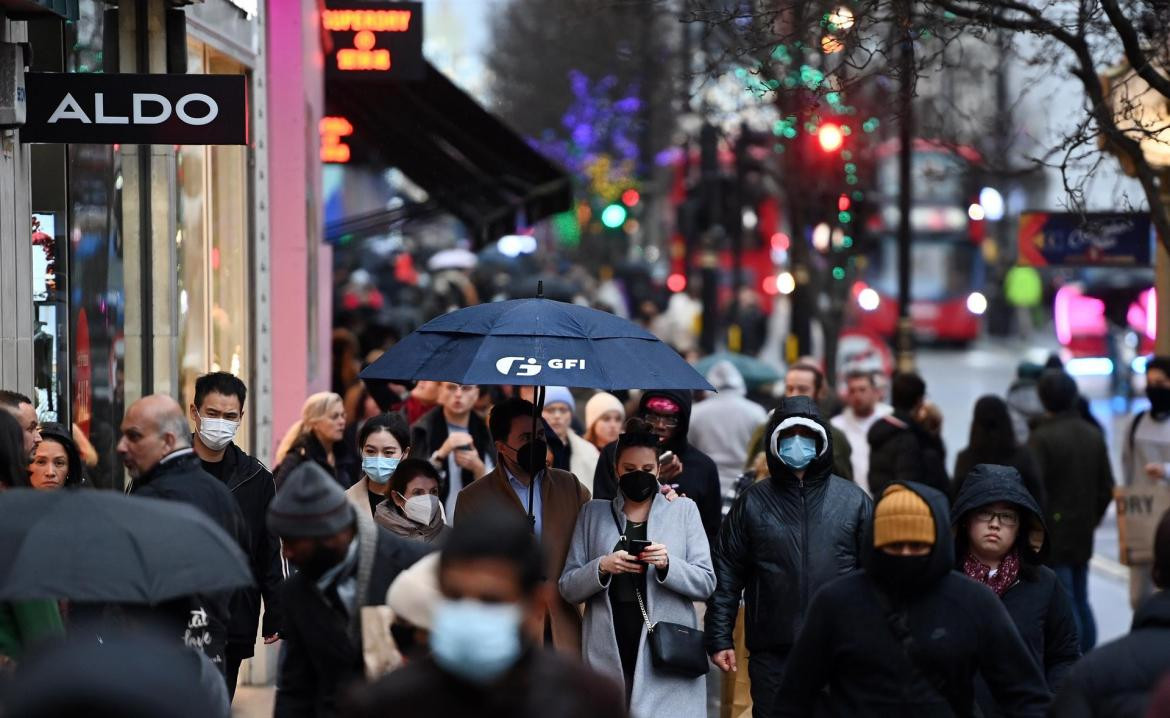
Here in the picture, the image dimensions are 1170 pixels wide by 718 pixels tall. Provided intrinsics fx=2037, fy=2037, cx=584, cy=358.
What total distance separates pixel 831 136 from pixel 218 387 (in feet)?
50.6

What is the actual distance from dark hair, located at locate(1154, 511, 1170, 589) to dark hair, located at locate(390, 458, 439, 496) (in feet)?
11.5

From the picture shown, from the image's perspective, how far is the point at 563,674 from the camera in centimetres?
394

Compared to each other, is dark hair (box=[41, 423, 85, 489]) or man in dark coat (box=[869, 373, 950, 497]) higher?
A: dark hair (box=[41, 423, 85, 489])

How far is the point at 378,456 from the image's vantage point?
8680mm

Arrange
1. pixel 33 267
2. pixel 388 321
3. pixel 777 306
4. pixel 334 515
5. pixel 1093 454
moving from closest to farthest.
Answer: pixel 334 515 → pixel 33 267 → pixel 1093 454 → pixel 388 321 → pixel 777 306

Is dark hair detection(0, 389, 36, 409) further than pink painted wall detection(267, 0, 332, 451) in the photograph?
No

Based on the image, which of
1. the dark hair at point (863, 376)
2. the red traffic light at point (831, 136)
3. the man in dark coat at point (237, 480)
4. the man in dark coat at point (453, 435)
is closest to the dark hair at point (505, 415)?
the man in dark coat at point (237, 480)

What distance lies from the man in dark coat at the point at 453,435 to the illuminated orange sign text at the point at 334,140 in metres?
9.52

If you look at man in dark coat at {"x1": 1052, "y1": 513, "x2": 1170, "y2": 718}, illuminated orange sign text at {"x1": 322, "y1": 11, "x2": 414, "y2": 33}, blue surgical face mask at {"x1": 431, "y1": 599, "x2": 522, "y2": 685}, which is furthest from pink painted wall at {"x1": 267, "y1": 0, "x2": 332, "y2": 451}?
blue surgical face mask at {"x1": 431, "y1": 599, "x2": 522, "y2": 685}

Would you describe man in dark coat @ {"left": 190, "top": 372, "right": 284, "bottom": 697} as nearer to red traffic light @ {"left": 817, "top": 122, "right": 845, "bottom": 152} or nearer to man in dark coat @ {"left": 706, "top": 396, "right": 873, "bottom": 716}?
man in dark coat @ {"left": 706, "top": 396, "right": 873, "bottom": 716}

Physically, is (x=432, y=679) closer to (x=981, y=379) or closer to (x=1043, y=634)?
(x=1043, y=634)

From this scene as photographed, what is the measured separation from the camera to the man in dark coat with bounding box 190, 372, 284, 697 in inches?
311

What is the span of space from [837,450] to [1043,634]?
4216 mm

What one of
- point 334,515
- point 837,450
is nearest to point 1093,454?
point 837,450
